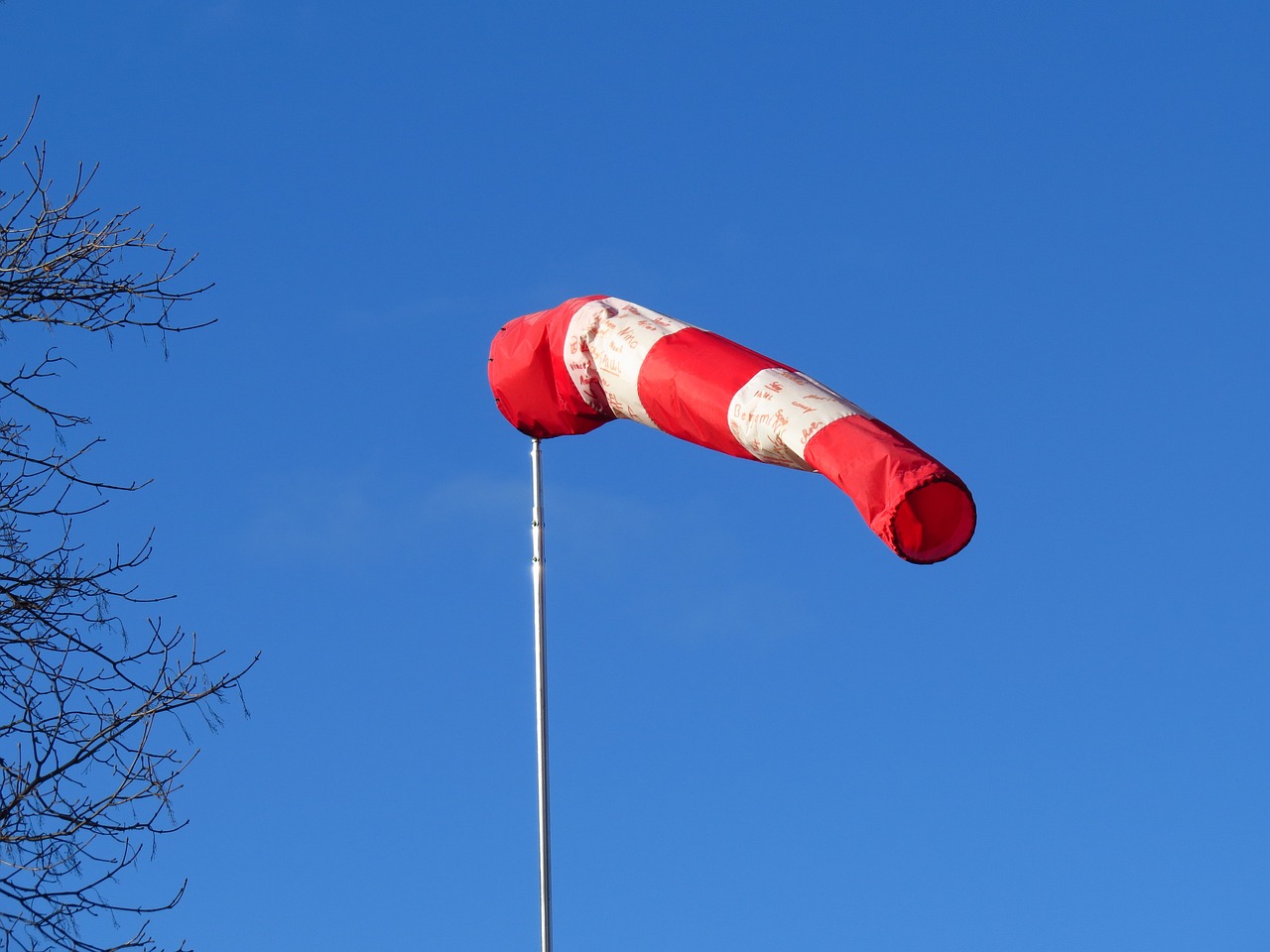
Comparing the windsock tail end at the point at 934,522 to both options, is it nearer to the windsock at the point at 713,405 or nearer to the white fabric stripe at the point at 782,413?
the windsock at the point at 713,405

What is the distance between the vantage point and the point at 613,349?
881cm

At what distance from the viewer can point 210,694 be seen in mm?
6359

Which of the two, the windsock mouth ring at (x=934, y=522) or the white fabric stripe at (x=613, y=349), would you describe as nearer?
the windsock mouth ring at (x=934, y=522)

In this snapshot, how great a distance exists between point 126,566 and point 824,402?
3.03 meters

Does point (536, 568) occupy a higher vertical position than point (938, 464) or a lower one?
higher

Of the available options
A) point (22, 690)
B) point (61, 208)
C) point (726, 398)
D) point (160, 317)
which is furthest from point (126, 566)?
point (726, 398)

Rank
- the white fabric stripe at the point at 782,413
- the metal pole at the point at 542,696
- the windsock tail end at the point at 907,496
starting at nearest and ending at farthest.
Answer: the windsock tail end at the point at 907,496 → the white fabric stripe at the point at 782,413 → the metal pole at the point at 542,696

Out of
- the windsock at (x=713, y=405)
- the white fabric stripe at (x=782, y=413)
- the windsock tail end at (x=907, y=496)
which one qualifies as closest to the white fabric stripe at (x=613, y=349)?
the windsock at (x=713, y=405)

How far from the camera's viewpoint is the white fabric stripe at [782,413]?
7461 millimetres

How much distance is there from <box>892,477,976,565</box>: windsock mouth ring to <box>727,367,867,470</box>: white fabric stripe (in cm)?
64

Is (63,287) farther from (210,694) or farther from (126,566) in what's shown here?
(210,694)

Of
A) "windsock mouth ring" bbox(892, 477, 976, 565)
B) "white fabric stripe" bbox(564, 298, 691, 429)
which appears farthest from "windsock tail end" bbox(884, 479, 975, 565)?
"white fabric stripe" bbox(564, 298, 691, 429)

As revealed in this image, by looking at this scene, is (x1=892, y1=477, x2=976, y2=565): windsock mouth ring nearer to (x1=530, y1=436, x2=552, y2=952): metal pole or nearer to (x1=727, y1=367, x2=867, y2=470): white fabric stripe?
(x1=727, y1=367, x2=867, y2=470): white fabric stripe

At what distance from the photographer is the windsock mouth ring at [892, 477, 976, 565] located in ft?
22.5
